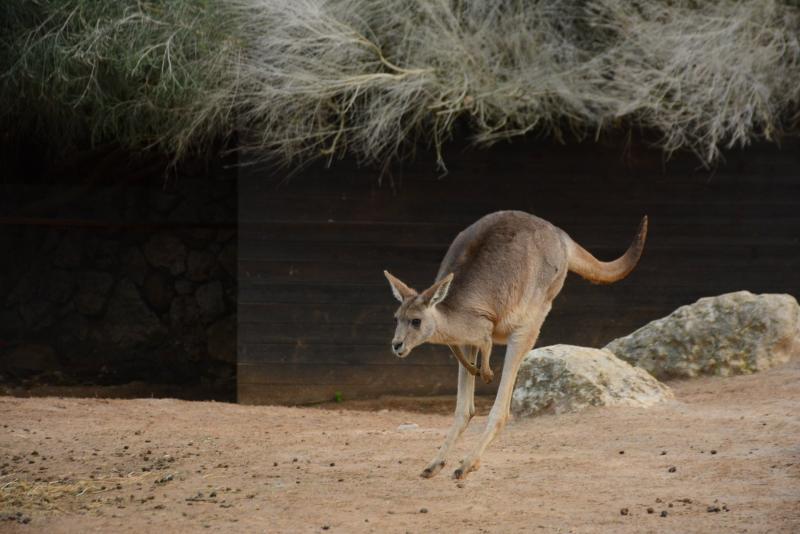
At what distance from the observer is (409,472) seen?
568 centimetres

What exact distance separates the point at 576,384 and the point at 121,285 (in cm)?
640

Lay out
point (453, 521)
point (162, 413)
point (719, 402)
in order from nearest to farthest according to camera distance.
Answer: point (453, 521), point (719, 402), point (162, 413)

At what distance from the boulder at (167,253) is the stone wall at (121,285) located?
11 mm

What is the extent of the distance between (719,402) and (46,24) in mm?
6502

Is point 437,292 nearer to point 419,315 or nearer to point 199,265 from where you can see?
point 419,315

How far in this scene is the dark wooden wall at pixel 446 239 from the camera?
9812mm

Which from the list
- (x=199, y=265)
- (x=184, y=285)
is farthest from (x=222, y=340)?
(x=199, y=265)

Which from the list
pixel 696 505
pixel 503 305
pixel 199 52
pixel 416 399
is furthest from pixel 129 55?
pixel 696 505

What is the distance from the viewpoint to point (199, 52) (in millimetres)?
9109

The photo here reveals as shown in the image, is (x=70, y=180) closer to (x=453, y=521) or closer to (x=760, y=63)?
(x=760, y=63)

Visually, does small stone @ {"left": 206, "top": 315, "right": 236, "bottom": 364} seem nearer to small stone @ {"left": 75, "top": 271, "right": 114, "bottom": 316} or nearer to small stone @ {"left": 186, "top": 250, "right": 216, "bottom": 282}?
small stone @ {"left": 186, "top": 250, "right": 216, "bottom": 282}

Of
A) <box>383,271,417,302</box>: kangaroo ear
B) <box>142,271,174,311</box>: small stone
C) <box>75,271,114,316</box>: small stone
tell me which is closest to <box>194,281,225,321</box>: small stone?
<box>142,271,174,311</box>: small stone

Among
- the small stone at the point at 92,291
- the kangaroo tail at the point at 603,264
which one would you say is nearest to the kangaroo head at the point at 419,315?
the kangaroo tail at the point at 603,264

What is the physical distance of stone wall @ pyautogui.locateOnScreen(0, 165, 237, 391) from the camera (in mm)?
11820
